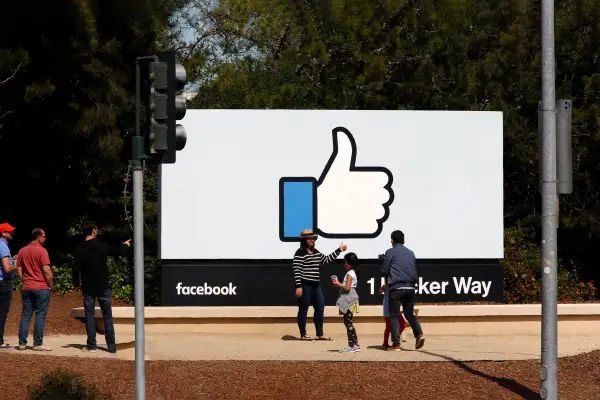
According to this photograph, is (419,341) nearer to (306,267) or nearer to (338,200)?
(306,267)

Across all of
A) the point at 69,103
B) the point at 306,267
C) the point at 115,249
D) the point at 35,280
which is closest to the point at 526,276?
the point at 306,267

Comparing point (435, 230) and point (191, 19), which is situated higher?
point (191, 19)

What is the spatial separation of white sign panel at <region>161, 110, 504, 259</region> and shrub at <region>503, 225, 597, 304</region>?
7.13ft

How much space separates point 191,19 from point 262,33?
84.4 inches

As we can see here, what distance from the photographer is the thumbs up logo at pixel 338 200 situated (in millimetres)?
22969

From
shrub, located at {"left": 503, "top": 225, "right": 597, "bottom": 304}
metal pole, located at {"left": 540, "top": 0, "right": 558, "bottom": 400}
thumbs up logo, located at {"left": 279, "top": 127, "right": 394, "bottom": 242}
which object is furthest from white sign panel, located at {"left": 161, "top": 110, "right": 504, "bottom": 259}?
Result: metal pole, located at {"left": 540, "top": 0, "right": 558, "bottom": 400}

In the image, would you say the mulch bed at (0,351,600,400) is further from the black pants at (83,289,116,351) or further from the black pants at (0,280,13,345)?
the black pants at (0,280,13,345)

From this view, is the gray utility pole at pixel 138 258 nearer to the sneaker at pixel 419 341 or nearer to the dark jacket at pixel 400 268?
the dark jacket at pixel 400 268

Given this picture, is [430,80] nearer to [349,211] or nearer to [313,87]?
[313,87]

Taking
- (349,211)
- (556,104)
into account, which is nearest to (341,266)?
(349,211)

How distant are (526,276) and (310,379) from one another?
10880 millimetres

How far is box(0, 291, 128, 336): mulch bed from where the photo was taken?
21.9 metres

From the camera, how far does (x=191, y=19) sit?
112 feet

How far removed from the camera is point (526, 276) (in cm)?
2531
